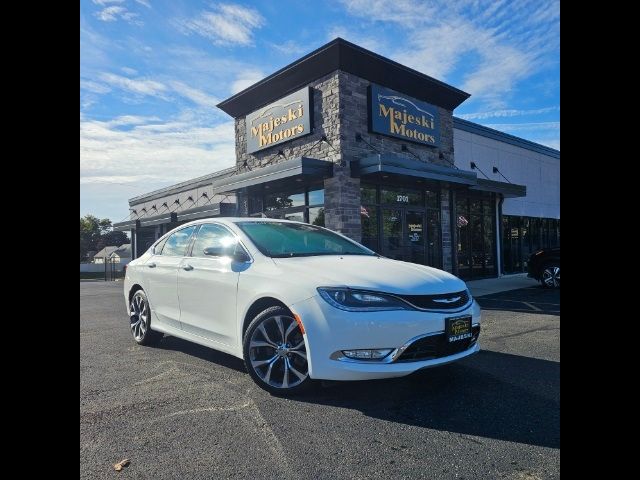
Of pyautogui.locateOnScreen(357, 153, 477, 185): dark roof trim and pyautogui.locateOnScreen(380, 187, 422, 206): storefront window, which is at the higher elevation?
pyautogui.locateOnScreen(357, 153, 477, 185): dark roof trim

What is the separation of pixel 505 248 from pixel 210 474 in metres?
17.7

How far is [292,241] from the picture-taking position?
477 cm

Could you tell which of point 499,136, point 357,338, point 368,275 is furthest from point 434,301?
point 499,136

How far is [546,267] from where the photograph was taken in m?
12.8

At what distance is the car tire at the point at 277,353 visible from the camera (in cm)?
366

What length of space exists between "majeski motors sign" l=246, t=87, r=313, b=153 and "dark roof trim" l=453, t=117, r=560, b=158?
640cm

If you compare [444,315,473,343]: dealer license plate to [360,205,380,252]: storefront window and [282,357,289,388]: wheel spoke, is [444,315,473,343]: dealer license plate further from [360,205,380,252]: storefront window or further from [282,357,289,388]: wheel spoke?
[360,205,380,252]: storefront window

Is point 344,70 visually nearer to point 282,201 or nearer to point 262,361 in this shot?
point 282,201

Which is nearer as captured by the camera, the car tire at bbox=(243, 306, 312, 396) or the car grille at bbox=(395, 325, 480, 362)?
the car grille at bbox=(395, 325, 480, 362)

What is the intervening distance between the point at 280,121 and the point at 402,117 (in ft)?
12.1

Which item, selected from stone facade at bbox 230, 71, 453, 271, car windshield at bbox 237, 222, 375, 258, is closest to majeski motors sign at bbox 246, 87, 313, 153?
stone facade at bbox 230, 71, 453, 271

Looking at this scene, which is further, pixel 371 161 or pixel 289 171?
pixel 289 171

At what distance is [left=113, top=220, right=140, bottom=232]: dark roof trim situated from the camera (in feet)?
80.9
